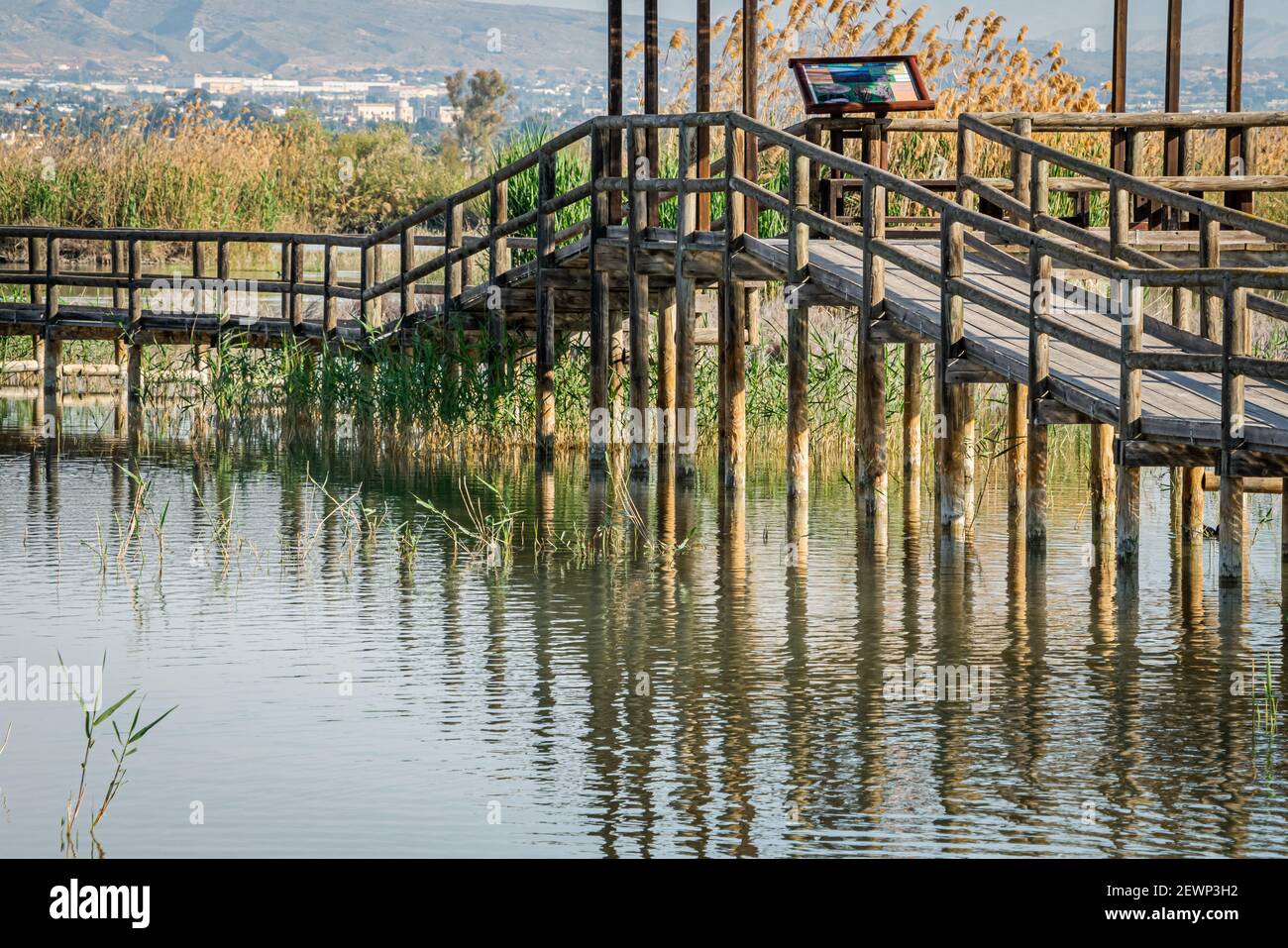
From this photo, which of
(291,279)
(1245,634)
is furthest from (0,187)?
(1245,634)

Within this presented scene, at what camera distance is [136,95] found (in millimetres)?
167750

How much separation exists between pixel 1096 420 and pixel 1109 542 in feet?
5.58

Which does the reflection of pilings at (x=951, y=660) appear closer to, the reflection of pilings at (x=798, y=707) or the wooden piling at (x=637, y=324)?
the reflection of pilings at (x=798, y=707)

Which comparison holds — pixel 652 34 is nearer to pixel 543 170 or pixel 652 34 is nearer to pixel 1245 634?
pixel 543 170

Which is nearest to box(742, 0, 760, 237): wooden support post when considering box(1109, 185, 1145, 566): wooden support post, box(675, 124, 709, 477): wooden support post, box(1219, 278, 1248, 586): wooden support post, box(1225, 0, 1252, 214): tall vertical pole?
box(675, 124, 709, 477): wooden support post

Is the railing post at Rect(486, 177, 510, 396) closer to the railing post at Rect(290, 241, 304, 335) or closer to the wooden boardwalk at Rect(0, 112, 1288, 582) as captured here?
the wooden boardwalk at Rect(0, 112, 1288, 582)

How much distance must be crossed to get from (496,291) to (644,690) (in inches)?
413

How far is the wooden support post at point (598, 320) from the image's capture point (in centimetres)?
1970

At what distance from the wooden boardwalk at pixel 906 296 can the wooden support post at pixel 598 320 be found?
2 cm

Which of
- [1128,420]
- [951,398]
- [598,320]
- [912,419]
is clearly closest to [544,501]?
[598,320]

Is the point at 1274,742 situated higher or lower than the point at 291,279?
lower

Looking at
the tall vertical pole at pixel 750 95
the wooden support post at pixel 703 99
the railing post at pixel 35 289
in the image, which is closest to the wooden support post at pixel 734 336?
the tall vertical pole at pixel 750 95

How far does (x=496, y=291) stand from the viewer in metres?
20.7

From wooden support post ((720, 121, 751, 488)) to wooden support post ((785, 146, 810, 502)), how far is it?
2.63ft
